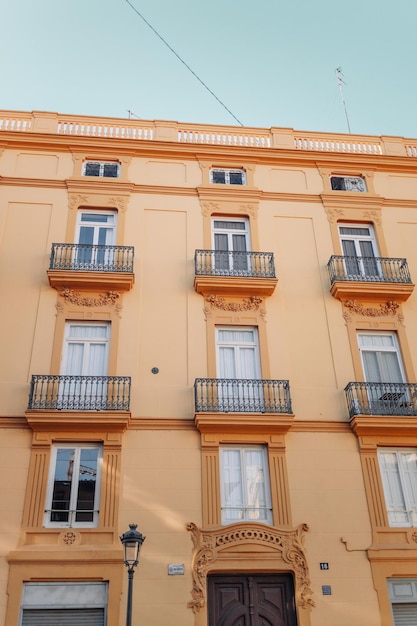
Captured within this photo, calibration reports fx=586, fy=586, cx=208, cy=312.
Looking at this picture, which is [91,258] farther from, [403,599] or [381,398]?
[403,599]

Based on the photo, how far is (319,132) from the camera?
1992 centimetres

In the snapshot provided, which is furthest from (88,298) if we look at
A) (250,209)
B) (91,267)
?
(250,209)

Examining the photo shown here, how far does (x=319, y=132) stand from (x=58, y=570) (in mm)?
15457

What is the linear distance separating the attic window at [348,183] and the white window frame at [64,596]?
13608 mm

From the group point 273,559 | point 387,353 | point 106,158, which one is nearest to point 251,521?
point 273,559

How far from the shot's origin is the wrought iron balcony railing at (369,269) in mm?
16922

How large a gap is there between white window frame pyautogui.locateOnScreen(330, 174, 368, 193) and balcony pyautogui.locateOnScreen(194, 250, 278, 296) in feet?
14.2

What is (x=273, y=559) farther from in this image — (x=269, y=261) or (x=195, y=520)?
(x=269, y=261)

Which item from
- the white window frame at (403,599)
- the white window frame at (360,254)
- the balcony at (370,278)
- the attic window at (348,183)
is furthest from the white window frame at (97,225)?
the white window frame at (403,599)

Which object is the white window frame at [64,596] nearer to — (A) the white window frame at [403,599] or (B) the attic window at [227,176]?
(A) the white window frame at [403,599]

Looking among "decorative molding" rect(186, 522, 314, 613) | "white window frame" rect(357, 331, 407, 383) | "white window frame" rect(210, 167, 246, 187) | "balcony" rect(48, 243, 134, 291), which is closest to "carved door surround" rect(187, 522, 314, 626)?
"decorative molding" rect(186, 522, 314, 613)

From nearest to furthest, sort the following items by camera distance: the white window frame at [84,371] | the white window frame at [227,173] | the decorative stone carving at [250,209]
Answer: the white window frame at [84,371] → the decorative stone carving at [250,209] → the white window frame at [227,173]

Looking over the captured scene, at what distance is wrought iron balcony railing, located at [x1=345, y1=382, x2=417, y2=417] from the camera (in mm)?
14883

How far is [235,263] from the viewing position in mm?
17000
